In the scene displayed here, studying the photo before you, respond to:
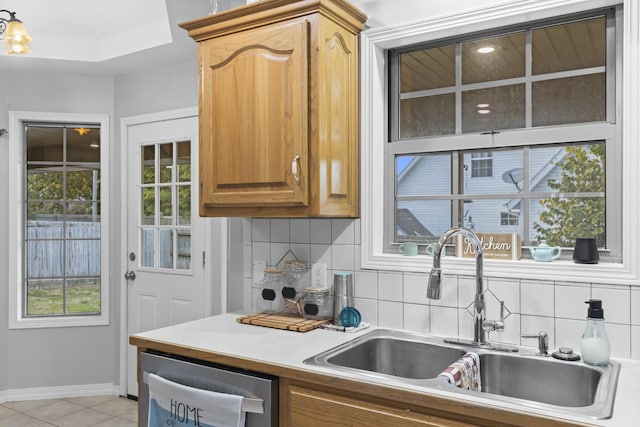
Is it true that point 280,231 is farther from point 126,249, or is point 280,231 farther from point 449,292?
point 126,249

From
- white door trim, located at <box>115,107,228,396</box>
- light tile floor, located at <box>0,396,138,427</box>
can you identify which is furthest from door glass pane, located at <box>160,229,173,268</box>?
light tile floor, located at <box>0,396,138,427</box>

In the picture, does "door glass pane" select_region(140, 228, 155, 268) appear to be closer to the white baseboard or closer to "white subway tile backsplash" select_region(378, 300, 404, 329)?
the white baseboard

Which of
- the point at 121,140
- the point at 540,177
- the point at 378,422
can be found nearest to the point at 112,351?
the point at 121,140

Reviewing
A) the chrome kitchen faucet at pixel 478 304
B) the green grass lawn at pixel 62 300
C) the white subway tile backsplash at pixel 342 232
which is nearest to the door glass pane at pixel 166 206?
the green grass lawn at pixel 62 300

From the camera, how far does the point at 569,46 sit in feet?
6.37

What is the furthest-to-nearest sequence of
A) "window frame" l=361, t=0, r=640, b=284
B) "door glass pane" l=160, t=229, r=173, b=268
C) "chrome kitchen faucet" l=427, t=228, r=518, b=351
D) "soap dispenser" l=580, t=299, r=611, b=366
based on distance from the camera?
"door glass pane" l=160, t=229, r=173, b=268 → "chrome kitchen faucet" l=427, t=228, r=518, b=351 → "window frame" l=361, t=0, r=640, b=284 → "soap dispenser" l=580, t=299, r=611, b=366

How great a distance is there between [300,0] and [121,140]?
220cm

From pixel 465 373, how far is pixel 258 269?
3.92 ft

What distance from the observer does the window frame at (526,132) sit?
5.60ft

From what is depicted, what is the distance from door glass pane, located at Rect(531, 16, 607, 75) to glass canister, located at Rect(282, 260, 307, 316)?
123 cm

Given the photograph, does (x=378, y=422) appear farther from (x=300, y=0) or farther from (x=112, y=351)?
(x=112, y=351)

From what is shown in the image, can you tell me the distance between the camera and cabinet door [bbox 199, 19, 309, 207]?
1.99 meters

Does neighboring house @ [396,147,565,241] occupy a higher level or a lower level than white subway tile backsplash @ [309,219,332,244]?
higher

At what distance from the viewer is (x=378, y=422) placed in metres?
1.47
